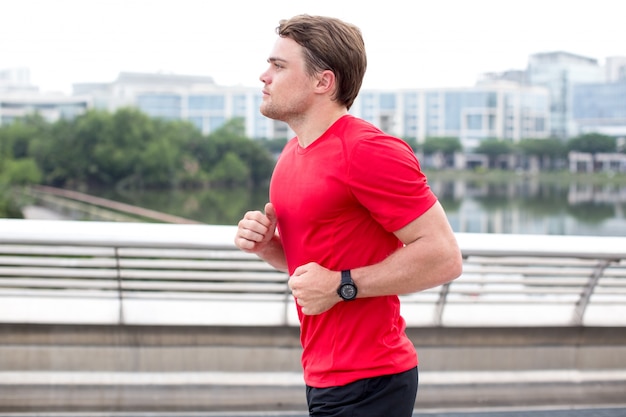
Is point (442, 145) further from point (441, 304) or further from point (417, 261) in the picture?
point (417, 261)

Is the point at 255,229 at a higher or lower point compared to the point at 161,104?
lower

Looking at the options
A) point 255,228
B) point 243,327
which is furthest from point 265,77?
point 243,327

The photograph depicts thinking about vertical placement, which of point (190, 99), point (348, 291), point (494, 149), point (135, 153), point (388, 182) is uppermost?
point (190, 99)

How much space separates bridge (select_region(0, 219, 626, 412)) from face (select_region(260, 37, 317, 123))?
160 cm

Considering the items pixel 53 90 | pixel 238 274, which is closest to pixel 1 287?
pixel 238 274

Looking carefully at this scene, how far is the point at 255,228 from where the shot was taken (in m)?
1.21

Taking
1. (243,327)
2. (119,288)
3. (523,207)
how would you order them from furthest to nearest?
(523,207) → (243,327) → (119,288)

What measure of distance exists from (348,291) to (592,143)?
16817 mm

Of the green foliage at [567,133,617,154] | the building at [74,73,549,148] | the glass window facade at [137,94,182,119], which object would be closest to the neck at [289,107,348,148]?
the green foliage at [567,133,617,154]

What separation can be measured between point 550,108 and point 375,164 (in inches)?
916

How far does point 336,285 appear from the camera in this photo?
112 centimetres

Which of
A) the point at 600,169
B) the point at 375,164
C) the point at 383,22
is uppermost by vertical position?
the point at 383,22

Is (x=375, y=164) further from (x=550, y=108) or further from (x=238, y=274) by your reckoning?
(x=550, y=108)

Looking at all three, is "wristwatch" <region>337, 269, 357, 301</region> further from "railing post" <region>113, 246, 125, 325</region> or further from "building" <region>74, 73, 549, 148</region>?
"building" <region>74, 73, 549, 148</region>
